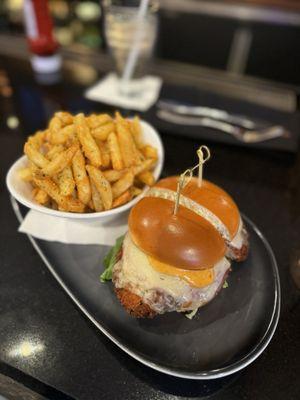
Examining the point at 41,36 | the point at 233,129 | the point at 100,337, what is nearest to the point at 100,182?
the point at 100,337

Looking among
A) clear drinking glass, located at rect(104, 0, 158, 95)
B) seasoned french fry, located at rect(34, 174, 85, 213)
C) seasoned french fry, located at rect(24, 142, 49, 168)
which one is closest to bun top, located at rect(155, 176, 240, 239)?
seasoned french fry, located at rect(34, 174, 85, 213)

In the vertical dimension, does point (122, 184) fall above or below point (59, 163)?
below

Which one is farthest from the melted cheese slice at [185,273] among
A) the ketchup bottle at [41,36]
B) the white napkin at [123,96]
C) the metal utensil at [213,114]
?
the ketchup bottle at [41,36]

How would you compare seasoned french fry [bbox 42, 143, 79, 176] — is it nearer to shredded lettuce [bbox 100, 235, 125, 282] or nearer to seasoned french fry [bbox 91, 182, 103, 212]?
seasoned french fry [bbox 91, 182, 103, 212]

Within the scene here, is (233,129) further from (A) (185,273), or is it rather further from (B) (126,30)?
(A) (185,273)

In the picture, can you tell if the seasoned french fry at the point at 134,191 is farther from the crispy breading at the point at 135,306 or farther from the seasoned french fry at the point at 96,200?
the crispy breading at the point at 135,306

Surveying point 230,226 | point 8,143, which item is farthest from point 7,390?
point 8,143
